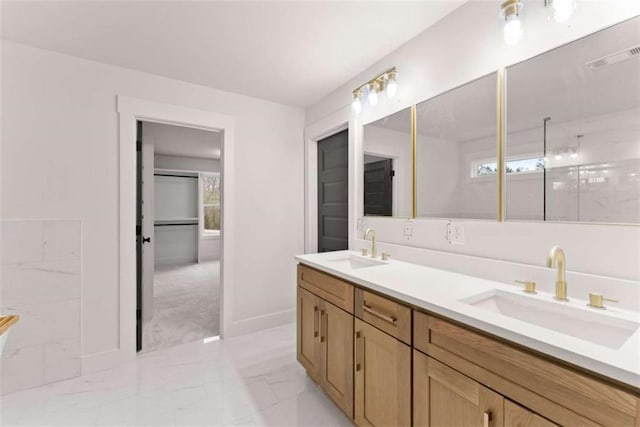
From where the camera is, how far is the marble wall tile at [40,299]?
1.88 m

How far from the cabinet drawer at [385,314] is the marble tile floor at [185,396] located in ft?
2.49

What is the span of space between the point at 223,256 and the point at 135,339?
3.10 feet

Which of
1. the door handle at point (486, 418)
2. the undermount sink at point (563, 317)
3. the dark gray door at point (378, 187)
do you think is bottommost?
the door handle at point (486, 418)

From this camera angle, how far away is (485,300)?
119cm

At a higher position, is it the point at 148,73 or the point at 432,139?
the point at 148,73

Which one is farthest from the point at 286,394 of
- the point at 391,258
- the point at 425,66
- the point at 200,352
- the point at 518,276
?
the point at 425,66

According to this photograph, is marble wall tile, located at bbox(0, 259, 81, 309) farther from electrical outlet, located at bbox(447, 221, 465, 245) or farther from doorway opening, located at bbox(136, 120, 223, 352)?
electrical outlet, located at bbox(447, 221, 465, 245)

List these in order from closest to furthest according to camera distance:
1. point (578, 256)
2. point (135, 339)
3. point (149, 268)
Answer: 1. point (578, 256)
2. point (135, 339)
3. point (149, 268)

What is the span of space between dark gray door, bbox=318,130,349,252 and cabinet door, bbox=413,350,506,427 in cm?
168

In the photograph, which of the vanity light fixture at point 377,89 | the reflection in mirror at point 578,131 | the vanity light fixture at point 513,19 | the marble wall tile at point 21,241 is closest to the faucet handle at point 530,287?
the reflection in mirror at point 578,131

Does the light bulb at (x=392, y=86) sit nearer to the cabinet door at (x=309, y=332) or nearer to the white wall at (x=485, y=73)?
the white wall at (x=485, y=73)

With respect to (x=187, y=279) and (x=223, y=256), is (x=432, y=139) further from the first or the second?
(x=187, y=279)

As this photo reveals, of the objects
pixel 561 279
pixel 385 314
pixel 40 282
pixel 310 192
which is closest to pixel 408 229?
pixel 385 314

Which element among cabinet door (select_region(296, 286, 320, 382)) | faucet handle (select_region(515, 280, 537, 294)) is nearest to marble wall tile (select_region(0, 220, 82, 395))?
cabinet door (select_region(296, 286, 320, 382))
